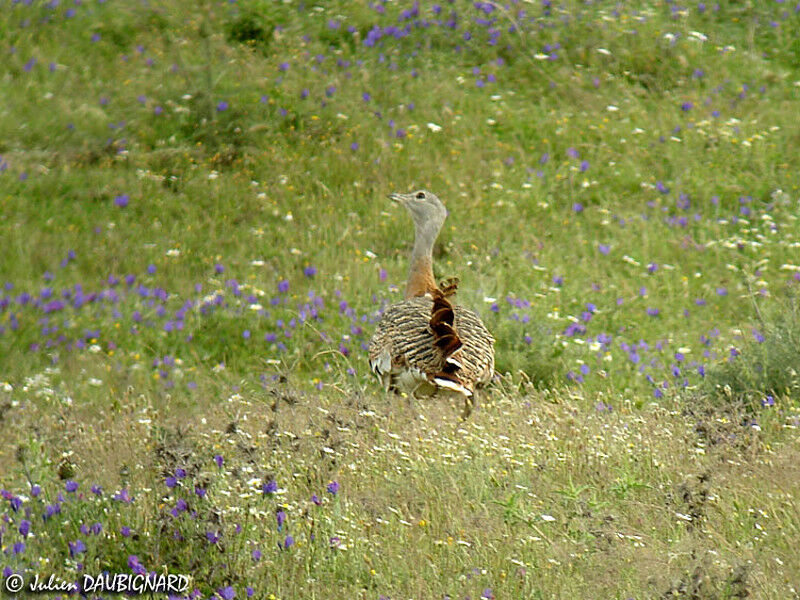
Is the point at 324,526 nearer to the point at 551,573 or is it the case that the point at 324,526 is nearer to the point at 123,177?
the point at 551,573

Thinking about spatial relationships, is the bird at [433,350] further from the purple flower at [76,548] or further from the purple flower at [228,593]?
the purple flower at [228,593]

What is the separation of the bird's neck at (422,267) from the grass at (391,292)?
0.67 meters

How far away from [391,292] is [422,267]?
1423 millimetres

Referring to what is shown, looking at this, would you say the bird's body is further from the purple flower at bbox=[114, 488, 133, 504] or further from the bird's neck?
the purple flower at bbox=[114, 488, 133, 504]

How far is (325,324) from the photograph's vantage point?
8.46 meters

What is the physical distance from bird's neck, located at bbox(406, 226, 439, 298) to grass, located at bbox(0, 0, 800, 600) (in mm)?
666

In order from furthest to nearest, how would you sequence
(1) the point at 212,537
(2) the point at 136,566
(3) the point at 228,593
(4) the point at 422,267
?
(4) the point at 422,267 → (1) the point at 212,537 → (2) the point at 136,566 → (3) the point at 228,593

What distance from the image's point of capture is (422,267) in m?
7.48

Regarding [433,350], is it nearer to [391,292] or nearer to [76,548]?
[391,292]
